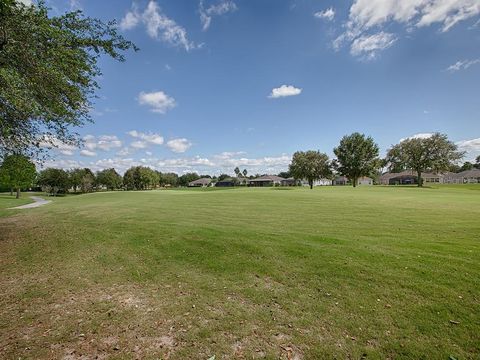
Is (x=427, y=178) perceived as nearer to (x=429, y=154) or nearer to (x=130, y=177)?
(x=429, y=154)

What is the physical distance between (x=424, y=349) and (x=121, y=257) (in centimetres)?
837

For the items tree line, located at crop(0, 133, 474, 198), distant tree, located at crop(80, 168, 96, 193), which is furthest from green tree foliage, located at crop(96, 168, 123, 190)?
tree line, located at crop(0, 133, 474, 198)

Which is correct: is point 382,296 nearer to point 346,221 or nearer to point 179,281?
point 179,281

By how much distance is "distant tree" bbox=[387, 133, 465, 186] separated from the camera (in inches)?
2591

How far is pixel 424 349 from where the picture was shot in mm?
3943

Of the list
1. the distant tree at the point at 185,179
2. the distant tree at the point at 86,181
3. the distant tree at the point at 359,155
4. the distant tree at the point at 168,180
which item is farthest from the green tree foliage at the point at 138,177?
the distant tree at the point at 359,155

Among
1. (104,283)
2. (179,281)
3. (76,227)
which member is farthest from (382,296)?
(76,227)

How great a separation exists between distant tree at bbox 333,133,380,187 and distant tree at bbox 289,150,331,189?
7098mm

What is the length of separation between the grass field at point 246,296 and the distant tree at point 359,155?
2360 inches

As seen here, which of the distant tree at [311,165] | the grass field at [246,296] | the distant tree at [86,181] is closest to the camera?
the grass field at [246,296]

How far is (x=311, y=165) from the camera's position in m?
72.6

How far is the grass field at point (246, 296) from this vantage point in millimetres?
4098

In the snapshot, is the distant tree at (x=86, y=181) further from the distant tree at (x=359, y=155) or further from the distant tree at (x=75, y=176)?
the distant tree at (x=359, y=155)

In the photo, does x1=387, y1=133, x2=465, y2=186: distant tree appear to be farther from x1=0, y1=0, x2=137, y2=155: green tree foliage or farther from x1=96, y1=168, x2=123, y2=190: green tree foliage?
x1=96, y1=168, x2=123, y2=190: green tree foliage
